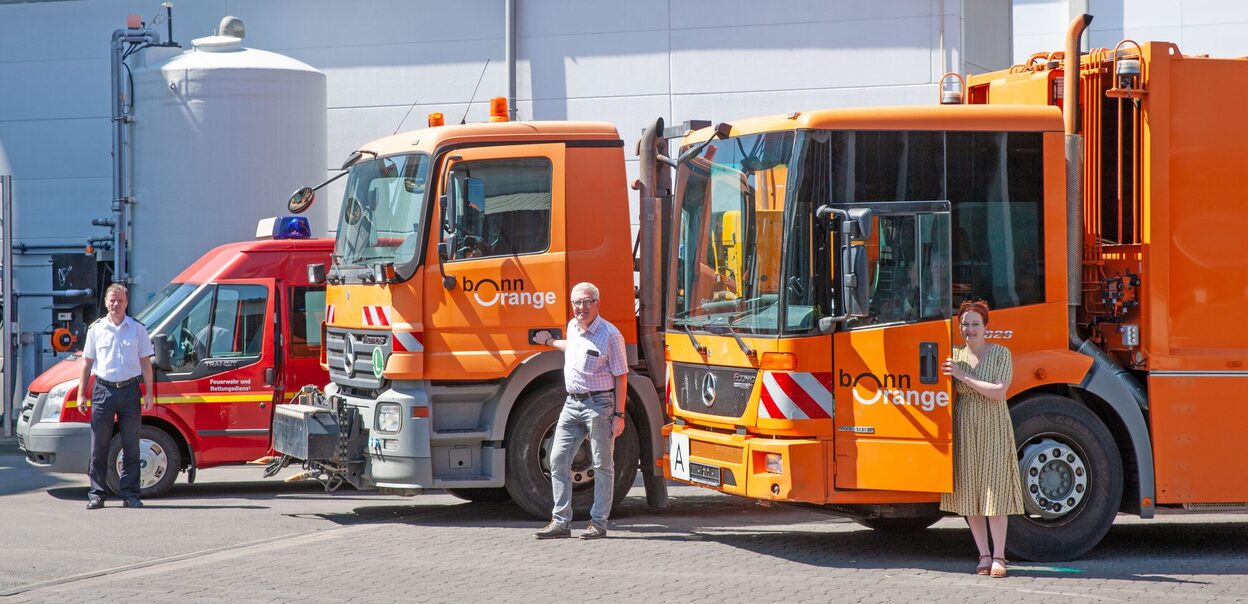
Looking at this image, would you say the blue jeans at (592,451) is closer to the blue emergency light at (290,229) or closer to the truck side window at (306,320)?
the truck side window at (306,320)

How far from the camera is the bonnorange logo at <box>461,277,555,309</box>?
10.4 metres

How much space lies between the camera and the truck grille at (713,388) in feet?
29.3

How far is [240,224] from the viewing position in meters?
16.8

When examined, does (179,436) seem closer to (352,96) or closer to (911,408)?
(911,408)

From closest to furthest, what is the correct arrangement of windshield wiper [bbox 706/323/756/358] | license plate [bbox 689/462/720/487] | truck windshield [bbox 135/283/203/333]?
windshield wiper [bbox 706/323/756/358] → license plate [bbox 689/462/720/487] → truck windshield [bbox 135/283/203/333]

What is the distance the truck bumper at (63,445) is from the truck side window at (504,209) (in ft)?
12.8

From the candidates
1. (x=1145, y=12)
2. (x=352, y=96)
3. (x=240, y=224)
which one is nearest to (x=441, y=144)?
(x=240, y=224)

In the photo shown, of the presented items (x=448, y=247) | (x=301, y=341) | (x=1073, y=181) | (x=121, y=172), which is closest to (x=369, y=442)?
(x=448, y=247)

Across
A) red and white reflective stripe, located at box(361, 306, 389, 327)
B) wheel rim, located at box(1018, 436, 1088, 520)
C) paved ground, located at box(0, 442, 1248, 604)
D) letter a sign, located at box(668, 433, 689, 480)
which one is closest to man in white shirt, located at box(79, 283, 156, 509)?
paved ground, located at box(0, 442, 1248, 604)

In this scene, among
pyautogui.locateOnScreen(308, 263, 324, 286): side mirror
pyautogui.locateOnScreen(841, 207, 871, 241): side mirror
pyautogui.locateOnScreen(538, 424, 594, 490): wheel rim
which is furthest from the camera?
pyautogui.locateOnScreen(308, 263, 324, 286): side mirror

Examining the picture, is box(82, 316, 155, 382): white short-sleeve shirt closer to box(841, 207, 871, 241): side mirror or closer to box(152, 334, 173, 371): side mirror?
box(152, 334, 173, 371): side mirror

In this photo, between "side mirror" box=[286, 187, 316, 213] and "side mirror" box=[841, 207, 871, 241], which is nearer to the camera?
"side mirror" box=[841, 207, 871, 241]

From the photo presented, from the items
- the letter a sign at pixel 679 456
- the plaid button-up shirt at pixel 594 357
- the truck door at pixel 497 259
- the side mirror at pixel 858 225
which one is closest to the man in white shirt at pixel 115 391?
the truck door at pixel 497 259

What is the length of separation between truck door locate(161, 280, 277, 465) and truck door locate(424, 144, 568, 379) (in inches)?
105
